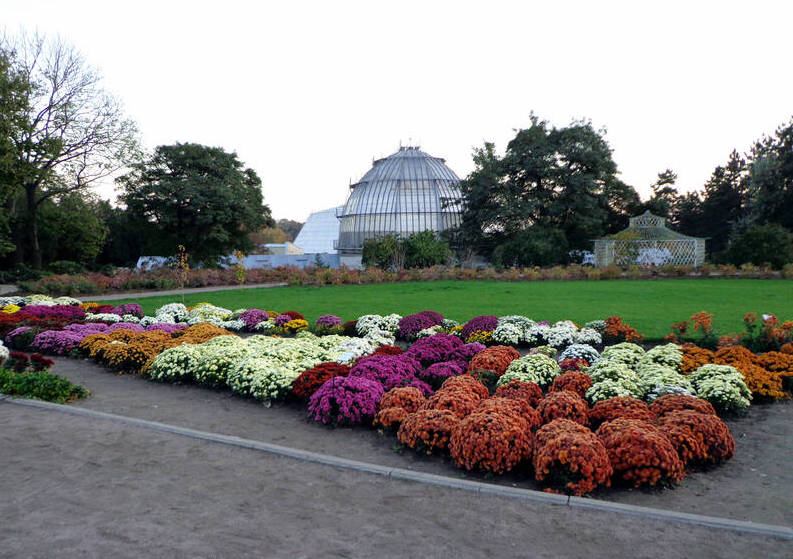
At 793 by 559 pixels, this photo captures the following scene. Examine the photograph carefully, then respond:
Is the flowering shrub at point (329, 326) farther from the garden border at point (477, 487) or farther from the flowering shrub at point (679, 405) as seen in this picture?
the flowering shrub at point (679, 405)

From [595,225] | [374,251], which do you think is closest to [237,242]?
[374,251]

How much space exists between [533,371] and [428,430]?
2603 mm

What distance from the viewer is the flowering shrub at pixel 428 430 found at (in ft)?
17.1

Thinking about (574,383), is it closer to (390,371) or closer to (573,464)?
(390,371)

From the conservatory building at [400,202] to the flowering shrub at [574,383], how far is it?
35255 millimetres

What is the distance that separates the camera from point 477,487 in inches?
172

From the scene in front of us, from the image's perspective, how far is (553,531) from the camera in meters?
3.72

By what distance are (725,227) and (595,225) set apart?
15395 millimetres

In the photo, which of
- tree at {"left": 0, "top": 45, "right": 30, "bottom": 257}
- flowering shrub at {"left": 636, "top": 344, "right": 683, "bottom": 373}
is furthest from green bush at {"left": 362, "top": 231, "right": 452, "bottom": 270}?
flowering shrub at {"left": 636, "top": 344, "right": 683, "bottom": 373}

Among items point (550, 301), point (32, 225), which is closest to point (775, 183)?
point (550, 301)

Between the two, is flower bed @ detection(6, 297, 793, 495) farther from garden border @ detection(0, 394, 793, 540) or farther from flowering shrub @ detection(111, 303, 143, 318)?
flowering shrub @ detection(111, 303, 143, 318)

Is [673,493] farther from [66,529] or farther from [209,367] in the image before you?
[209,367]

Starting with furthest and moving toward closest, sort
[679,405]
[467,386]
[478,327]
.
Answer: [478,327]
[467,386]
[679,405]

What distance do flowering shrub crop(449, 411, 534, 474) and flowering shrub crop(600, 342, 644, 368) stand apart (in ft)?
10.7
